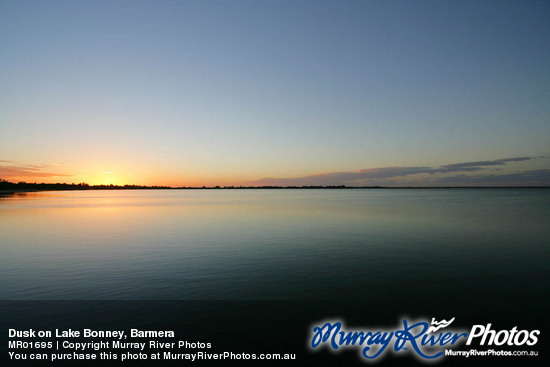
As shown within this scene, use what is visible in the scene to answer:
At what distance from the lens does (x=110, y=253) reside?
2802cm

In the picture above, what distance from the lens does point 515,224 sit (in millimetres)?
47000

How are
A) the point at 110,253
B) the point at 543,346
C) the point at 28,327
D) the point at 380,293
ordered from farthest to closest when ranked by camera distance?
the point at 110,253, the point at 380,293, the point at 28,327, the point at 543,346

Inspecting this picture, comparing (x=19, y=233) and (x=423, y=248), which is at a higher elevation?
(x=19, y=233)

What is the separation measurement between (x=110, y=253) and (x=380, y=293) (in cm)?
2286

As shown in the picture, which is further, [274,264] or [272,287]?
[274,264]

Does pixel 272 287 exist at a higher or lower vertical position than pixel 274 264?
higher

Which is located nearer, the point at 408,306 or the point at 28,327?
the point at 28,327

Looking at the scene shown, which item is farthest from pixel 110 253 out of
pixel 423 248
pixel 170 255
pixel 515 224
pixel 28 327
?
pixel 515 224

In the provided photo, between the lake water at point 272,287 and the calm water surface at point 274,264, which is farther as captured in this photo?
the calm water surface at point 274,264

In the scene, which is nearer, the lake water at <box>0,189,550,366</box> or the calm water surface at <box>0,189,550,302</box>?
the lake water at <box>0,189,550,366</box>

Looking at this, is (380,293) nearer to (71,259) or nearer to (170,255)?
(170,255)

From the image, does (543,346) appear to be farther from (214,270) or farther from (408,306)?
(214,270)

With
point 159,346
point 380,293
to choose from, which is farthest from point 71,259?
point 380,293

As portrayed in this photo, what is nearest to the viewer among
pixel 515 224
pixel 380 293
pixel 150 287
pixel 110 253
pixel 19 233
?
pixel 380 293
